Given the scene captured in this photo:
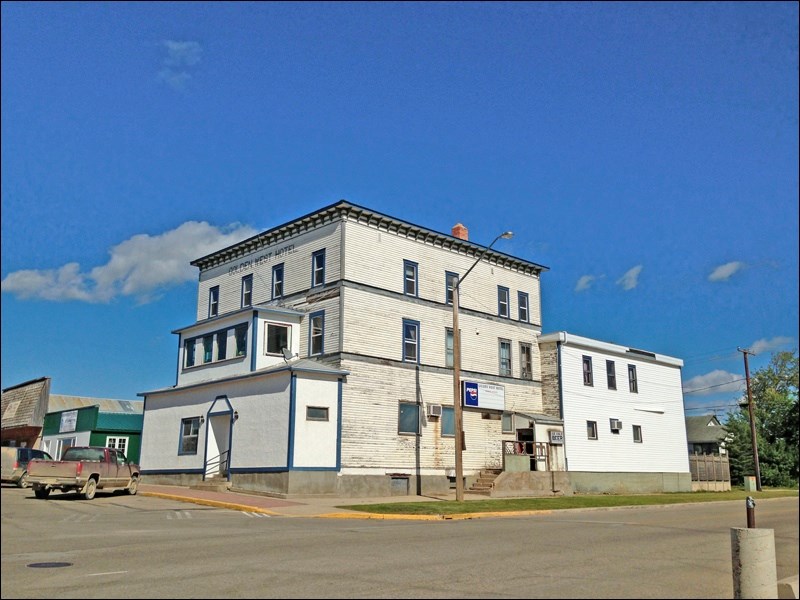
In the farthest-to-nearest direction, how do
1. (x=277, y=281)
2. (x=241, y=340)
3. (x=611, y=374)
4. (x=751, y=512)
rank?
(x=611, y=374), (x=277, y=281), (x=241, y=340), (x=751, y=512)

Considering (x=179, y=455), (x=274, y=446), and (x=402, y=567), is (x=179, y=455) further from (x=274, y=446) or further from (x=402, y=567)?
(x=402, y=567)

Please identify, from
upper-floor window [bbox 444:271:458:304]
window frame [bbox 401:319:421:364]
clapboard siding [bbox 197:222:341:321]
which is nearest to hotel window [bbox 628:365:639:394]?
upper-floor window [bbox 444:271:458:304]

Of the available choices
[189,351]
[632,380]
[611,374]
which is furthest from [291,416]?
[632,380]

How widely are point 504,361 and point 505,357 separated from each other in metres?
0.26

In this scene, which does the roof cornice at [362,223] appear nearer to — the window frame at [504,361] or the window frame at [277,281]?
the window frame at [277,281]

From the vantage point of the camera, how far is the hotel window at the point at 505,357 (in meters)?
39.2

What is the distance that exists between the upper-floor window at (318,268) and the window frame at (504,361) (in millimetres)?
10665

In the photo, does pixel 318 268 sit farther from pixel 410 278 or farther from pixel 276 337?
pixel 410 278

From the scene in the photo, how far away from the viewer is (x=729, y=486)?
4944 cm

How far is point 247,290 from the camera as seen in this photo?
127 feet

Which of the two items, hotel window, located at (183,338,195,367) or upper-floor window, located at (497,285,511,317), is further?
upper-floor window, located at (497,285,511,317)

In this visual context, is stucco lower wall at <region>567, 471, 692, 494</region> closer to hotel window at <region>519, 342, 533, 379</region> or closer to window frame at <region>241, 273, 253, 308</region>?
hotel window at <region>519, 342, 533, 379</region>

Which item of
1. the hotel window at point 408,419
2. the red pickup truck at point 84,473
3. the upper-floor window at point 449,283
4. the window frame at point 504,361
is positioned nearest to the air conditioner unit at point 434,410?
the hotel window at point 408,419

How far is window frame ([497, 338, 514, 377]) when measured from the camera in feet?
128
